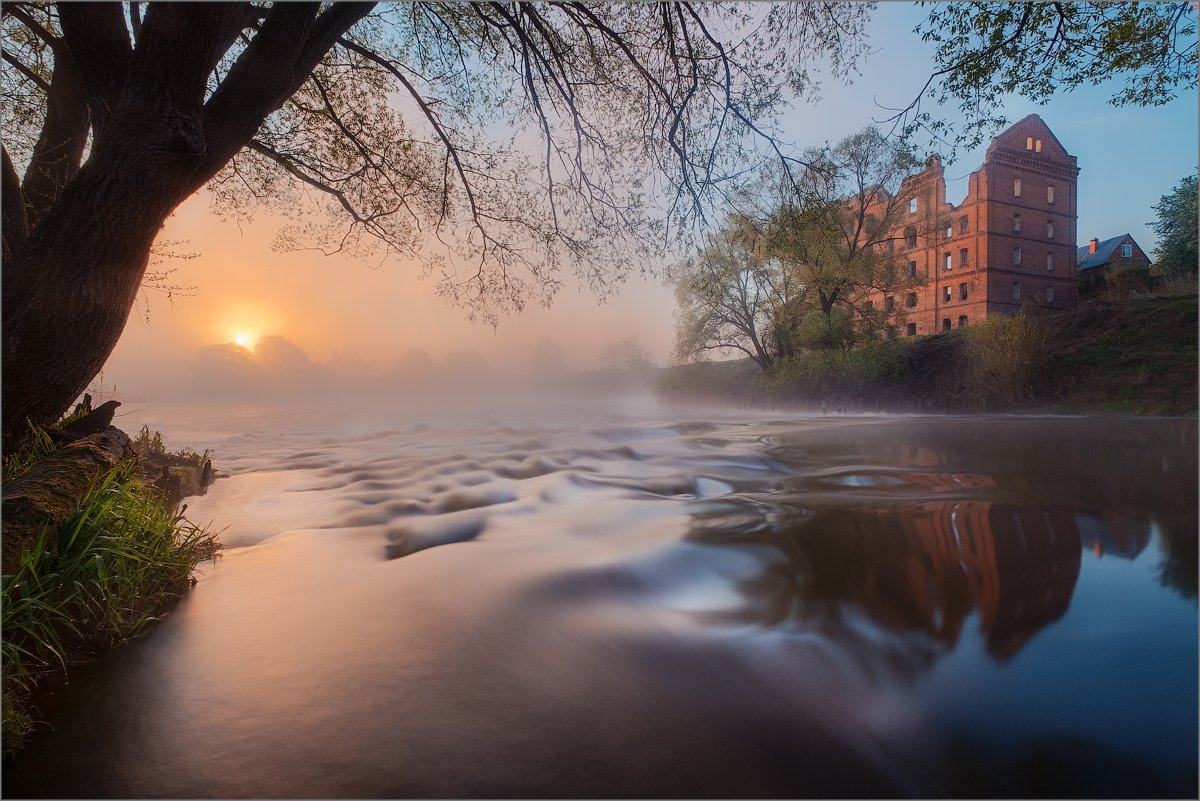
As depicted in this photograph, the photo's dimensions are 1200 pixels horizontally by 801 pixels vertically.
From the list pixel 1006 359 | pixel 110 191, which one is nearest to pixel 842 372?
pixel 1006 359

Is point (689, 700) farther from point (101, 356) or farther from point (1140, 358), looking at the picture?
point (1140, 358)

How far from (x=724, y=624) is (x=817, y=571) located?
844 mm

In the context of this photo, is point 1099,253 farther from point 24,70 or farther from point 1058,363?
point 24,70

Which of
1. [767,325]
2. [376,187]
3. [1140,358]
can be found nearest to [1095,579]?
[376,187]

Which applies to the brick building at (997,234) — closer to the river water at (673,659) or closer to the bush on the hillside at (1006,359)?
the bush on the hillside at (1006,359)

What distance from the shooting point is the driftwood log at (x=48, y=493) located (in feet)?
6.23

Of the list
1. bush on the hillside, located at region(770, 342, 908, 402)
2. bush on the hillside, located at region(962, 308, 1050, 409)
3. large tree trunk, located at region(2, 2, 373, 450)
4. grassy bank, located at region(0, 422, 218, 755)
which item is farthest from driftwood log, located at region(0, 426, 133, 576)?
bush on the hillside, located at region(770, 342, 908, 402)

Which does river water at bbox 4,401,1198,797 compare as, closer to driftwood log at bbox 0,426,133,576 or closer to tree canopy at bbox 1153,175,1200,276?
driftwood log at bbox 0,426,133,576

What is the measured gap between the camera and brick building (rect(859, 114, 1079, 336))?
448 inches

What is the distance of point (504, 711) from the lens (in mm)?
1743

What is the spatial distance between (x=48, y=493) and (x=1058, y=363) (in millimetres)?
16361

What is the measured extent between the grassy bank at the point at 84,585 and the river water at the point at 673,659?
14 cm

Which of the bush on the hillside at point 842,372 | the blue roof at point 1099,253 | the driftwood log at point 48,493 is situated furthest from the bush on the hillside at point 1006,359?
the driftwood log at point 48,493

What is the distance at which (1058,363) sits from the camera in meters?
11.7
